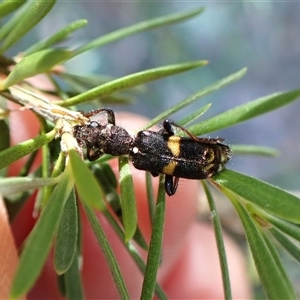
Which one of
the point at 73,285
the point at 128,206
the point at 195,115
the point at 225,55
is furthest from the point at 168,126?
the point at 225,55

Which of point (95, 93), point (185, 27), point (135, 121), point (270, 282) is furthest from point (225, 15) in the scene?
point (270, 282)

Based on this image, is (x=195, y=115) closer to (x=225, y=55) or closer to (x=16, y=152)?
(x=16, y=152)

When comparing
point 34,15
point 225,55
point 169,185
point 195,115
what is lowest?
point 169,185

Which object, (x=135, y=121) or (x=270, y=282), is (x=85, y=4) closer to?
(x=135, y=121)

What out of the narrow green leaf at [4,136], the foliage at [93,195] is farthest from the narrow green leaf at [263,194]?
the narrow green leaf at [4,136]

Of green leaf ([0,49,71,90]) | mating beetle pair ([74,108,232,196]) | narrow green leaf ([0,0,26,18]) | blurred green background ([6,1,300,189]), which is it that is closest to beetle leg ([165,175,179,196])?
mating beetle pair ([74,108,232,196])

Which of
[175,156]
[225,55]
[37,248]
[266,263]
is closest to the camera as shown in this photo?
[37,248]

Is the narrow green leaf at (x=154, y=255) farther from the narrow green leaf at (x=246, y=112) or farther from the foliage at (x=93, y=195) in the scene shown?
the narrow green leaf at (x=246, y=112)
